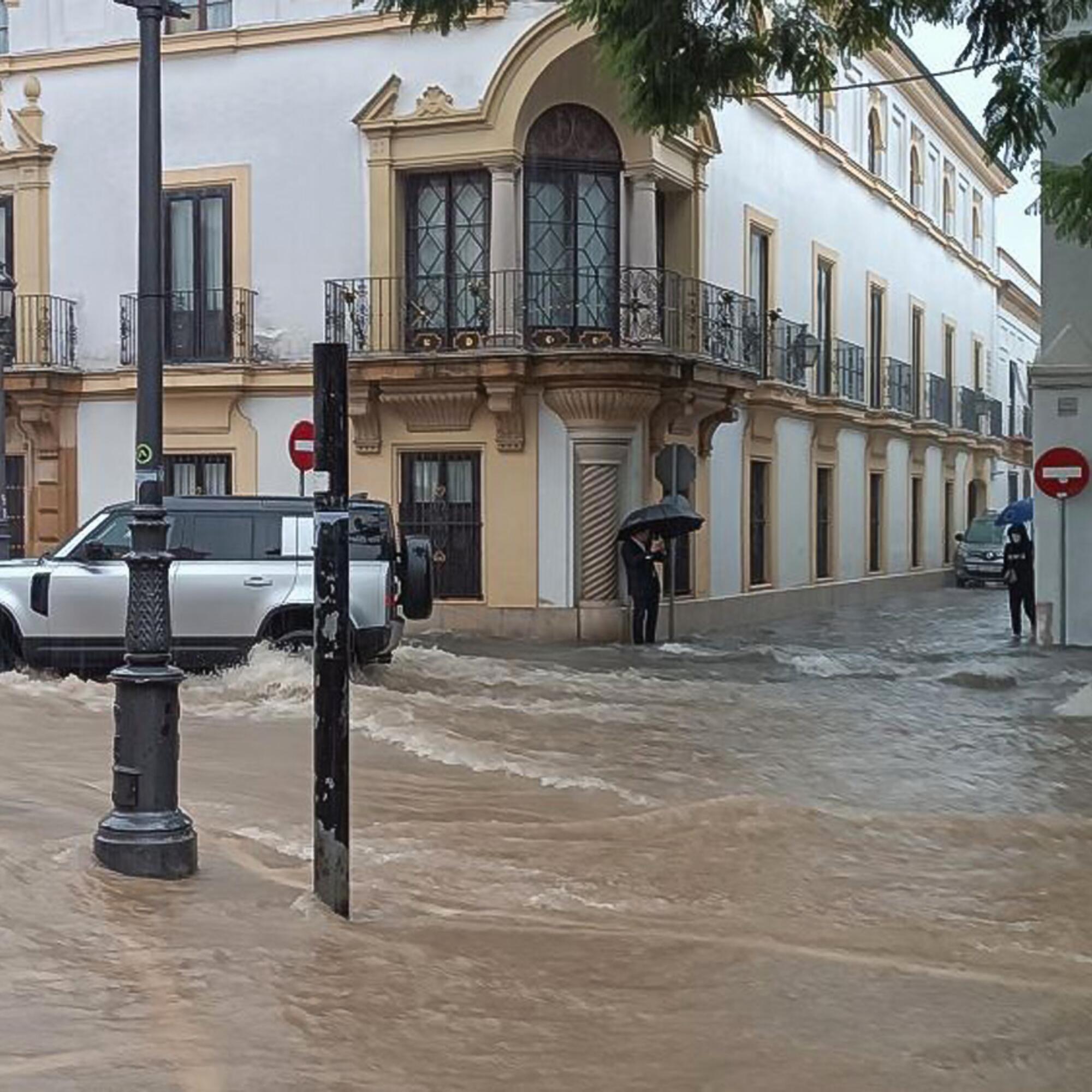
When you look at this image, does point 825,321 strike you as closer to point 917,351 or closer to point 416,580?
point 917,351

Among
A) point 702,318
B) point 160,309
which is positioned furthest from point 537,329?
point 160,309

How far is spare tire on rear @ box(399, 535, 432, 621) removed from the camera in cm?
1678

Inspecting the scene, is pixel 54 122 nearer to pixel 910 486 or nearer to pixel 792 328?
pixel 792 328

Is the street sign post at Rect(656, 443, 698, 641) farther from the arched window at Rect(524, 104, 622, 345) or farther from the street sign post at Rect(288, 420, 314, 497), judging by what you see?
the street sign post at Rect(288, 420, 314, 497)

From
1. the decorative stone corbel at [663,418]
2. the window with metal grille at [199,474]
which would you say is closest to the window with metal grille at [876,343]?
the decorative stone corbel at [663,418]

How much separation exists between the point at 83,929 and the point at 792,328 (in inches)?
923

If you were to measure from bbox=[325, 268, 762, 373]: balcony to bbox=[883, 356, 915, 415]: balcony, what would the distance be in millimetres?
12385

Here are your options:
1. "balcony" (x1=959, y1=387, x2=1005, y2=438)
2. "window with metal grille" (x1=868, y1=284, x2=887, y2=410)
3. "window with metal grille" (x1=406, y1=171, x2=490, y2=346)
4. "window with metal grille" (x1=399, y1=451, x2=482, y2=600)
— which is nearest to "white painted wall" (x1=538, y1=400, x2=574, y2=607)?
"window with metal grille" (x1=399, y1=451, x2=482, y2=600)

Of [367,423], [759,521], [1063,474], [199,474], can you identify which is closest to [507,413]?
[367,423]

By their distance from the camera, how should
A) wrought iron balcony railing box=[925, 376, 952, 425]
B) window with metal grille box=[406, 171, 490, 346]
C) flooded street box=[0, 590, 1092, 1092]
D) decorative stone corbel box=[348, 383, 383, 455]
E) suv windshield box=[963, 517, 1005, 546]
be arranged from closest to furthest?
flooded street box=[0, 590, 1092, 1092] → window with metal grille box=[406, 171, 490, 346] → decorative stone corbel box=[348, 383, 383, 455] → wrought iron balcony railing box=[925, 376, 952, 425] → suv windshield box=[963, 517, 1005, 546]

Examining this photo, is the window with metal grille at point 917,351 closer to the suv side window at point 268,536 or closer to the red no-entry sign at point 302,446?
the red no-entry sign at point 302,446

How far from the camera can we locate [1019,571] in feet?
77.5

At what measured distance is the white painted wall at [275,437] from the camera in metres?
24.1

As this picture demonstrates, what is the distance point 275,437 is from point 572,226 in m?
5.06
